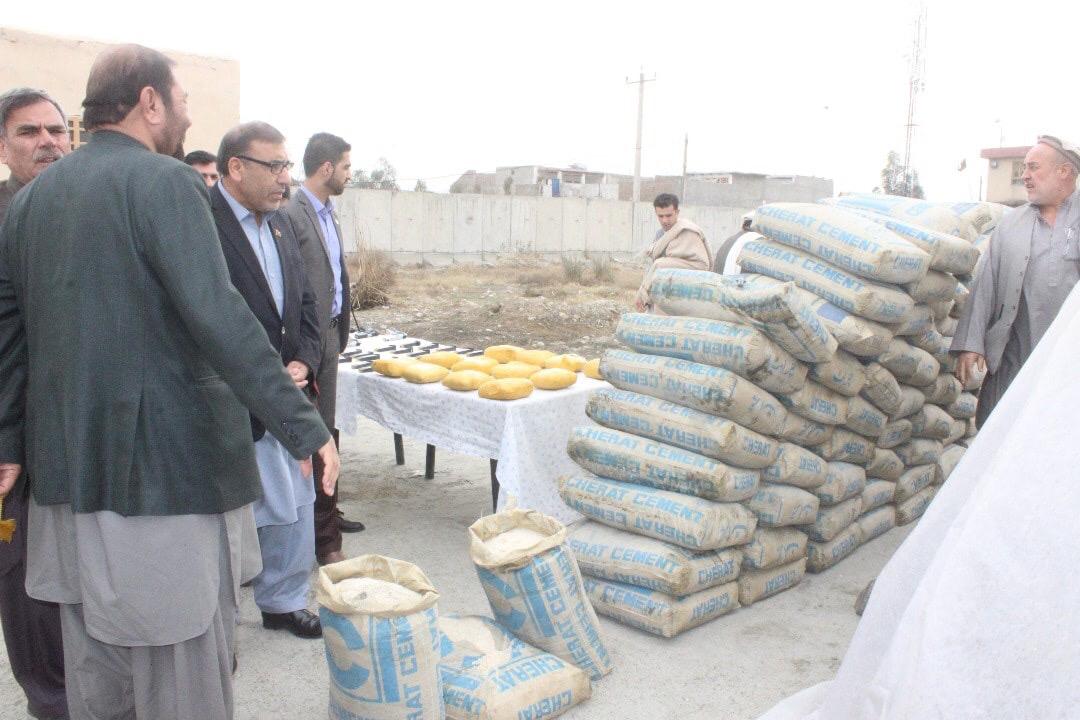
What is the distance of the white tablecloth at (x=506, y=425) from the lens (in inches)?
163

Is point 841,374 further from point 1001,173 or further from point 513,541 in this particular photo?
point 1001,173

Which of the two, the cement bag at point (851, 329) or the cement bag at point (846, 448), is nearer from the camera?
the cement bag at point (851, 329)

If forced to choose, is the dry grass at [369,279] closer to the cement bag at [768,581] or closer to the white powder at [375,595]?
the cement bag at [768,581]

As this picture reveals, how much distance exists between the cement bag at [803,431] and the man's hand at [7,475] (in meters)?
2.76

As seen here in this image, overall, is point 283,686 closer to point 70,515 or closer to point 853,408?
point 70,515

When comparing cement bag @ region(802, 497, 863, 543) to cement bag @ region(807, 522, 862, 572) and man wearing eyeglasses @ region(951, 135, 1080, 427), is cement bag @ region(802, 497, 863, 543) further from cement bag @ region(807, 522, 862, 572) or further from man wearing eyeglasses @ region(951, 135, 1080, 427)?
man wearing eyeglasses @ region(951, 135, 1080, 427)

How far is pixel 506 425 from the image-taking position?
4.13m

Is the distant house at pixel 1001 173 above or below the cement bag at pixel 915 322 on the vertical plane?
above

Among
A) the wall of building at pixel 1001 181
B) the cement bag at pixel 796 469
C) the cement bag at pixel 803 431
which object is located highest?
the wall of building at pixel 1001 181

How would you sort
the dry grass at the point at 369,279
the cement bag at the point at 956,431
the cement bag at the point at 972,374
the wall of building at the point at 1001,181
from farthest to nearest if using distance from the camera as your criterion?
1. the wall of building at the point at 1001,181
2. the dry grass at the point at 369,279
3. the cement bag at the point at 956,431
4. the cement bag at the point at 972,374

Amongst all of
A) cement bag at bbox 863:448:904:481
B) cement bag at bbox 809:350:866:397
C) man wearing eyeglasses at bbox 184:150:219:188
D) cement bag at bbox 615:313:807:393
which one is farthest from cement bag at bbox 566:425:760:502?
man wearing eyeglasses at bbox 184:150:219:188

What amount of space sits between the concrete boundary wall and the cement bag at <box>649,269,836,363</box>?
855 inches

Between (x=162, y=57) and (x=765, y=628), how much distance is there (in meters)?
2.99

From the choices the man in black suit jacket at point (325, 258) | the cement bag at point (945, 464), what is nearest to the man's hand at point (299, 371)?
the man in black suit jacket at point (325, 258)
